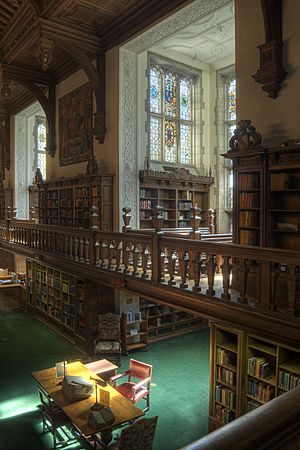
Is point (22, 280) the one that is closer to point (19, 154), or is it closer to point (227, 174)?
point (19, 154)

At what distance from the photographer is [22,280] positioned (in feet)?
43.1

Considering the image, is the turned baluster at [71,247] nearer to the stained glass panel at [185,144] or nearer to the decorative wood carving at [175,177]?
the decorative wood carving at [175,177]

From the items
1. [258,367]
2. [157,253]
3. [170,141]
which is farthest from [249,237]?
[170,141]

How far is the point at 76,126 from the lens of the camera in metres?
9.88

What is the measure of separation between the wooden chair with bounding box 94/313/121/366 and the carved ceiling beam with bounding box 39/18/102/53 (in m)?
6.08

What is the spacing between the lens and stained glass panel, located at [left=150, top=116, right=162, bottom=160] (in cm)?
995

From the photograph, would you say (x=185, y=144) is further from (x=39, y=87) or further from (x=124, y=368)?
(x=124, y=368)

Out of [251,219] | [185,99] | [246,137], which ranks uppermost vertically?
[185,99]

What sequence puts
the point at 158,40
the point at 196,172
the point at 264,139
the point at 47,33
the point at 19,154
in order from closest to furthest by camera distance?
the point at 264,139, the point at 47,33, the point at 158,40, the point at 196,172, the point at 19,154

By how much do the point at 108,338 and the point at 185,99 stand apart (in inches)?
275

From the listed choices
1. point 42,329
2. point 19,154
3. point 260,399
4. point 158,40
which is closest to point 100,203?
point 158,40

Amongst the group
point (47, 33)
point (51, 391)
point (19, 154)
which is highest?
point (47, 33)

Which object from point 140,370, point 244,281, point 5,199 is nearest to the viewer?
point 244,281

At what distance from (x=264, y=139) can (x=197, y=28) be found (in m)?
4.83
